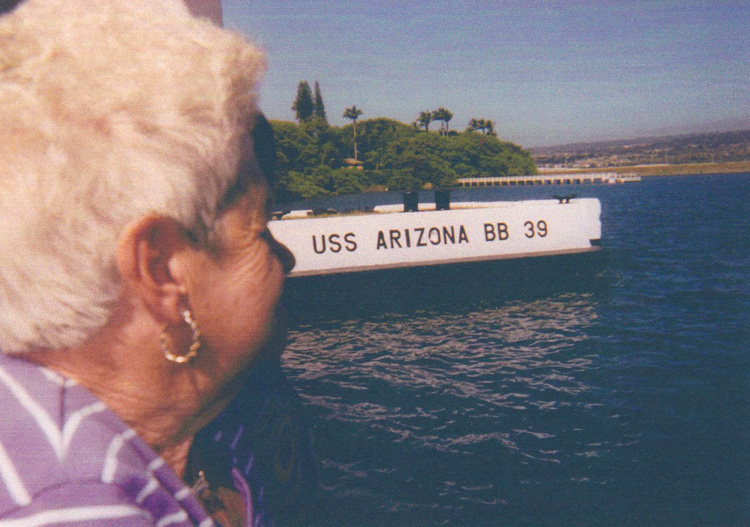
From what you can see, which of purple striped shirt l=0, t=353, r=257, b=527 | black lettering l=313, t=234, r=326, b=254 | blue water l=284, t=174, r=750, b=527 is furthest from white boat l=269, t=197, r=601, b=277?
purple striped shirt l=0, t=353, r=257, b=527

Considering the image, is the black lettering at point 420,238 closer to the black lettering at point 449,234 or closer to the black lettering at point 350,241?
the black lettering at point 449,234

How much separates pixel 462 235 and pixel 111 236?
13.4 m

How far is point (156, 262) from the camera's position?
3.28 feet

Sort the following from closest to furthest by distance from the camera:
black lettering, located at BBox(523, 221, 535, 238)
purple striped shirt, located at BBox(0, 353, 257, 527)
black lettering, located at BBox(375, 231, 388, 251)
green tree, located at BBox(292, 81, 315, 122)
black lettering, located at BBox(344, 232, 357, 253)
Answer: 1. purple striped shirt, located at BBox(0, 353, 257, 527)
2. black lettering, located at BBox(344, 232, 357, 253)
3. black lettering, located at BBox(375, 231, 388, 251)
4. black lettering, located at BBox(523, 221, 535, 238)
5. green tree, located at BBox(292, 81, 315, 122)

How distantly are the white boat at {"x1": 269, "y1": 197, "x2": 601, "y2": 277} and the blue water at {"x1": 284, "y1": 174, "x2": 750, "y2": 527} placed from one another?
3.74ft

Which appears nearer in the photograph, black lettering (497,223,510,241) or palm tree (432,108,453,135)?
black lettering (497,223,510,241)

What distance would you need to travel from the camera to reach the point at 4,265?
0.91 metres

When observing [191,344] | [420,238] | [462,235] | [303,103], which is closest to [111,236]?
[191,344]

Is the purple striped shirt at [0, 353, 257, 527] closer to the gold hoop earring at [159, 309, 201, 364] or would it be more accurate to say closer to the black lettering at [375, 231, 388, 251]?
the gold hoop earring at [159, 309, 201, 364]

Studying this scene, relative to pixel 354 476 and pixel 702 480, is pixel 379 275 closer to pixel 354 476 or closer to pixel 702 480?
pixel 354 476

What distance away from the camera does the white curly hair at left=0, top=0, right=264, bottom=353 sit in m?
0.89

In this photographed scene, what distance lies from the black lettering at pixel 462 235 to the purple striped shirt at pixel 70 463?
13296 millimetres

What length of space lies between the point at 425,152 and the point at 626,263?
8261 cm

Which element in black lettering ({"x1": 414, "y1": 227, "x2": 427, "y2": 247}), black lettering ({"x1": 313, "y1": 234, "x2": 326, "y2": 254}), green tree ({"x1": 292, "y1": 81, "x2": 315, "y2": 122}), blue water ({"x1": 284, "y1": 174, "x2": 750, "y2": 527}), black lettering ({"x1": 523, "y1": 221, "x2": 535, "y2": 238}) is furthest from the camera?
green tree ({"x1": 292, "y1": 81, "x2": 315, "y2": 122})
